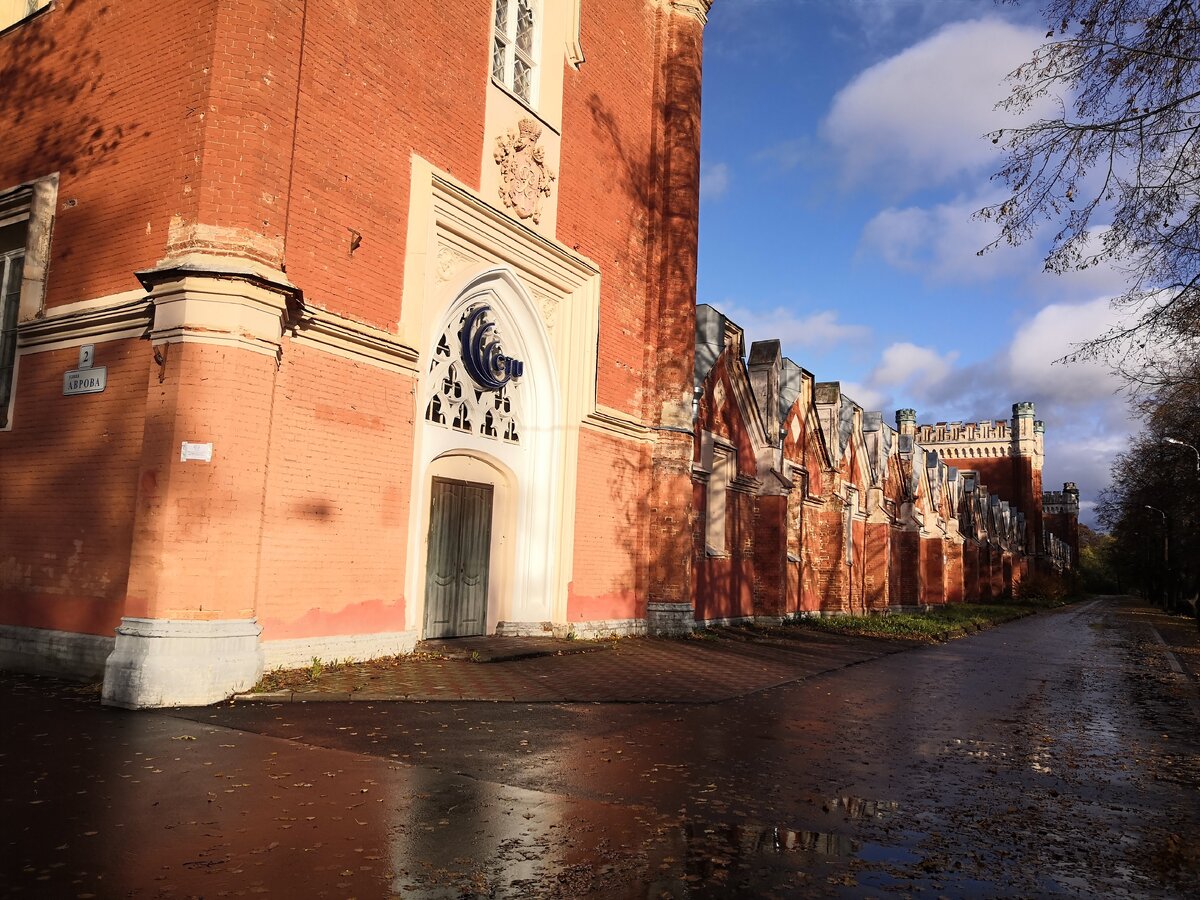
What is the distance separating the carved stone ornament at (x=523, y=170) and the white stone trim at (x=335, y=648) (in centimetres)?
662

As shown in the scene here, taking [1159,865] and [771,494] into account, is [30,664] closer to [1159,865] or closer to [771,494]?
[1159,865]

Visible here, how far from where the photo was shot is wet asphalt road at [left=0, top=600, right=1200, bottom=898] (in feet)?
12.6

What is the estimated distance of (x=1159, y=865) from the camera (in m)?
4.31

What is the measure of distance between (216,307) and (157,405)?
42.8 inches

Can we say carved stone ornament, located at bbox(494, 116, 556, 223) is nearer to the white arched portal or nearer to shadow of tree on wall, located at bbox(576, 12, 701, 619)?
the white arched portal

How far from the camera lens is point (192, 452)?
26.6ft

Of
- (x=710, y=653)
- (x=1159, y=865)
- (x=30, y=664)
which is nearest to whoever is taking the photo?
(x=1159, y=865)

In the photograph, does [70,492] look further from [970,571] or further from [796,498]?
[970,571]

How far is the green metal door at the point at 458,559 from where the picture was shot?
496 inches

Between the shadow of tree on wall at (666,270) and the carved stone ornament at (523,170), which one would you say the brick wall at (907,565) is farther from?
the carved stone ornament at (523,170)

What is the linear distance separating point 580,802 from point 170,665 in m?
4.57

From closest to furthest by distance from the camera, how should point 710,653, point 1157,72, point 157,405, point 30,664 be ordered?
point 1157,72 → point 157,405 → point 30,664 → point 710,653

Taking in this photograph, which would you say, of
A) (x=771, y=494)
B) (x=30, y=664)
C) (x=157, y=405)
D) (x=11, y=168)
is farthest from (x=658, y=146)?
(x=30, y=664)

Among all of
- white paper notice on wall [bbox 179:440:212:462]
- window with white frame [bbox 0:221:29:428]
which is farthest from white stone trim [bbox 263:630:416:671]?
window with white frame [bbox 0:221:29:428]
